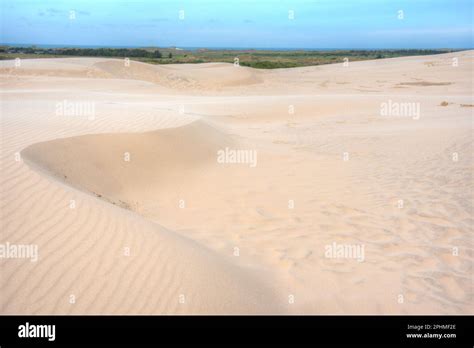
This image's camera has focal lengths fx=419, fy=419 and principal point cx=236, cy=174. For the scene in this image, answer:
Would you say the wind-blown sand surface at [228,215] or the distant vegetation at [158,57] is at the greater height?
the distant vegetation at [158,57]

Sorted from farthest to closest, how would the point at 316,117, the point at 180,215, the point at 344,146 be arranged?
the point at 316,117, the point at 344,146, the point at 180,215

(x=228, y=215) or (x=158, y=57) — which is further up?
(x=158, y=57)

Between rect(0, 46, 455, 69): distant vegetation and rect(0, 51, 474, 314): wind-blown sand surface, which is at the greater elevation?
rect(0, 46, 455, 69): distant vegetation

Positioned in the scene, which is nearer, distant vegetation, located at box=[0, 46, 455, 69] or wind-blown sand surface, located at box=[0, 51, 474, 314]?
wind-blown sand surface, located at box=[0, 51, 474, 314]

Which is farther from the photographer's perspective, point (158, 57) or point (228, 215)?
point (158, 57)

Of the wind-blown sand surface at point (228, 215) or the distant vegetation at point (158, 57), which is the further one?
the distant vegetation at point (158, 57)

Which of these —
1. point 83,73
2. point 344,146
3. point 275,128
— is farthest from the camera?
point 83,73

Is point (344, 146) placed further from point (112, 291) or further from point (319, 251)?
Answer: point (112, 291)
